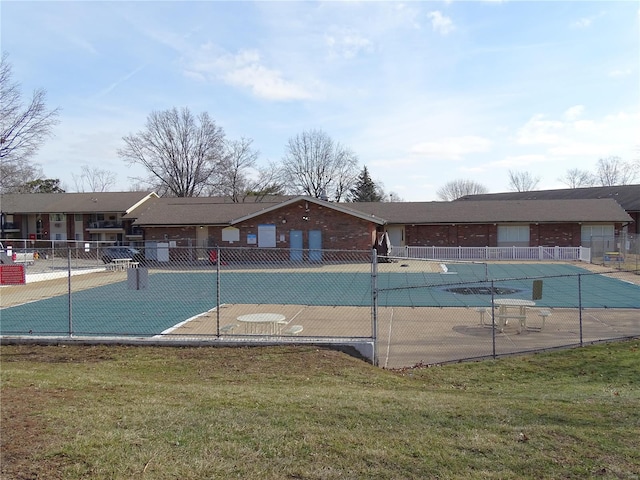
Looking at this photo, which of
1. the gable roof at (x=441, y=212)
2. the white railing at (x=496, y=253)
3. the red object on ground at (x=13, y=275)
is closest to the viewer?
the red object on ground at (x=13, y=275)

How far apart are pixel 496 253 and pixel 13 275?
2862 centimetres

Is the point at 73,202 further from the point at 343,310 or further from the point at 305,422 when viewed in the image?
the point at 305,422

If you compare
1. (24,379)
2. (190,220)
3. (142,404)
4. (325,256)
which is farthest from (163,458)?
(190,220)

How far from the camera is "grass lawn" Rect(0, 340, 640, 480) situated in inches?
152

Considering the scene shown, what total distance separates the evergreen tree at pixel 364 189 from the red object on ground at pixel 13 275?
5530 centimetres

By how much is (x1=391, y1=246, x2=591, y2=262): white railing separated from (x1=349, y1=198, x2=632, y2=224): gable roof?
3508 millimetres

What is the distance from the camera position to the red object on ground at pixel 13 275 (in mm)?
19953

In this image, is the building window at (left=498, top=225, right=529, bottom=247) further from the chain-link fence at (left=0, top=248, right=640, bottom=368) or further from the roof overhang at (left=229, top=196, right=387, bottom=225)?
the chain-link fence at (left=0, top=248, right=640, bottom=368)

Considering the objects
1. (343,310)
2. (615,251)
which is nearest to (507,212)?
(615,251)

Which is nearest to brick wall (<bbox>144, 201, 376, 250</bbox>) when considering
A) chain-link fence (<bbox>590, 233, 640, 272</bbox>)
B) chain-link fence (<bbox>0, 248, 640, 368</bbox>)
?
chain-link fence (<bbox>0, 248, 640, 368</bbox>)

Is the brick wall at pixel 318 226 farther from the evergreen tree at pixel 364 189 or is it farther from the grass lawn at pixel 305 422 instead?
the evergreen tree at pixel 364 189

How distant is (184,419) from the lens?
195 inches

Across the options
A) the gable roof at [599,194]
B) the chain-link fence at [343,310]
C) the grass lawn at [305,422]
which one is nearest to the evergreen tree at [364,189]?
the gable roof at [599,194]

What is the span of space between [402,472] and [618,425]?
260 centimetres
